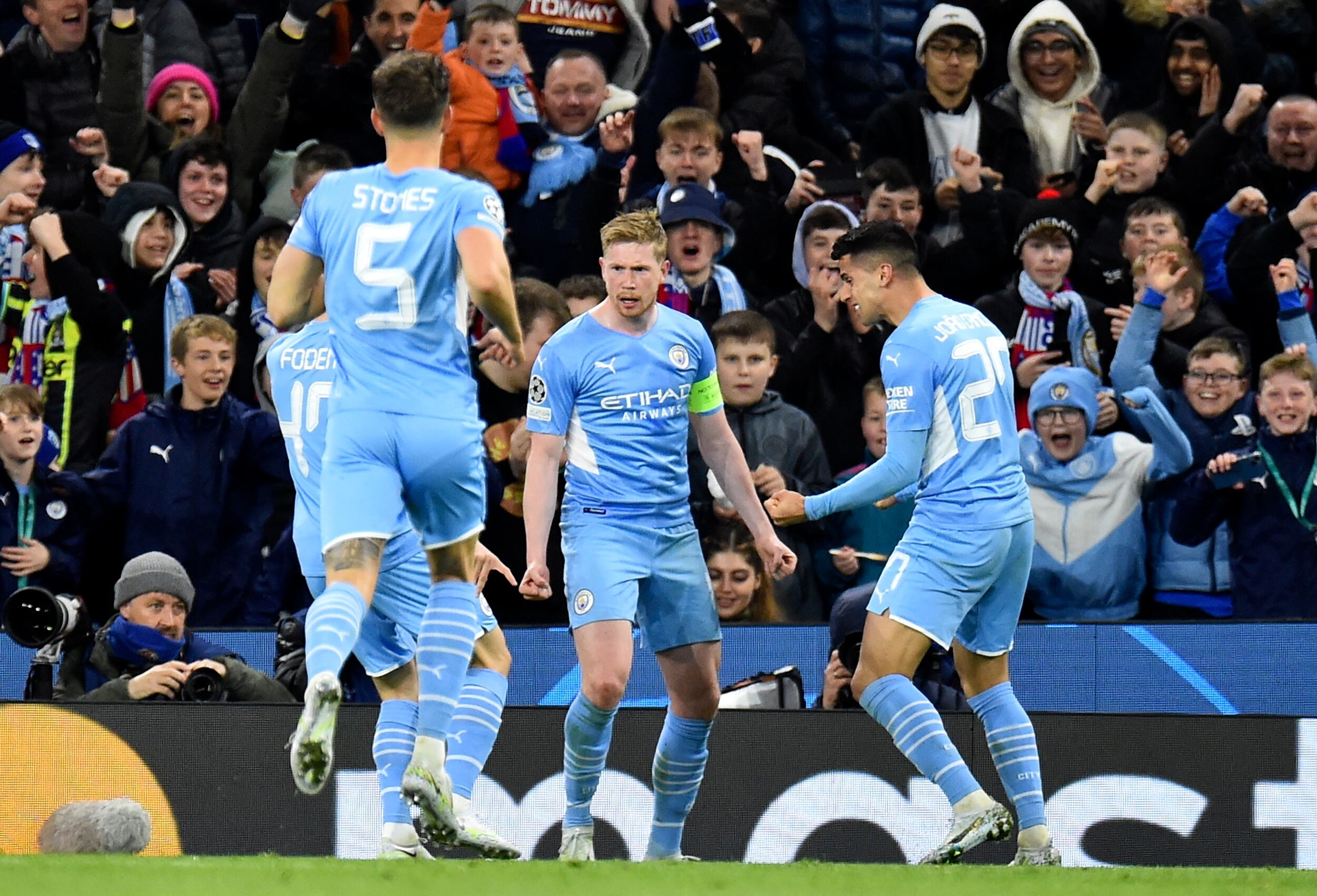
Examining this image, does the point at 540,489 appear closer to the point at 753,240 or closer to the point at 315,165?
the point at 753,240

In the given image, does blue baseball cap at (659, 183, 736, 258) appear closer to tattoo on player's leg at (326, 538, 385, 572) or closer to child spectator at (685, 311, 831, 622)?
child spectator at (685, 311, 831, 622)

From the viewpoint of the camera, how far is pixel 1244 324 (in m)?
11.0

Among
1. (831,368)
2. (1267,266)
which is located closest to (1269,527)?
(1267,266)

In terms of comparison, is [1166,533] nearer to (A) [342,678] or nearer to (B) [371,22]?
(A) [342,678]

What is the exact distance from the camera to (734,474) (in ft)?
25.0

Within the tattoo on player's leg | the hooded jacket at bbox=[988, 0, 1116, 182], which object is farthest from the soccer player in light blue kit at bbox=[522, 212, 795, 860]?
the hooded jacket at bbox=[988, 0, 1116, 182]

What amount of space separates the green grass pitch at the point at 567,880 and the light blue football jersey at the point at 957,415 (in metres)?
1.54

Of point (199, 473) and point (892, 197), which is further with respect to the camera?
point (892, 197)

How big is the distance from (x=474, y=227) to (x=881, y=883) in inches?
89.7

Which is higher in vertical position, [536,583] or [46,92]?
[46,92]

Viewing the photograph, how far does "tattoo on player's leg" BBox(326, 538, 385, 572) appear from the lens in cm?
591

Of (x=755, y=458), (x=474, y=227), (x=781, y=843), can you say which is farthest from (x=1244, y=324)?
(x=474, y=227)

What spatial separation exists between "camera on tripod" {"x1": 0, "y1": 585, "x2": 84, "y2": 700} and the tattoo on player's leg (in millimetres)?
2712

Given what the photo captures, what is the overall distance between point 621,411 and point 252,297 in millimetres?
3948
